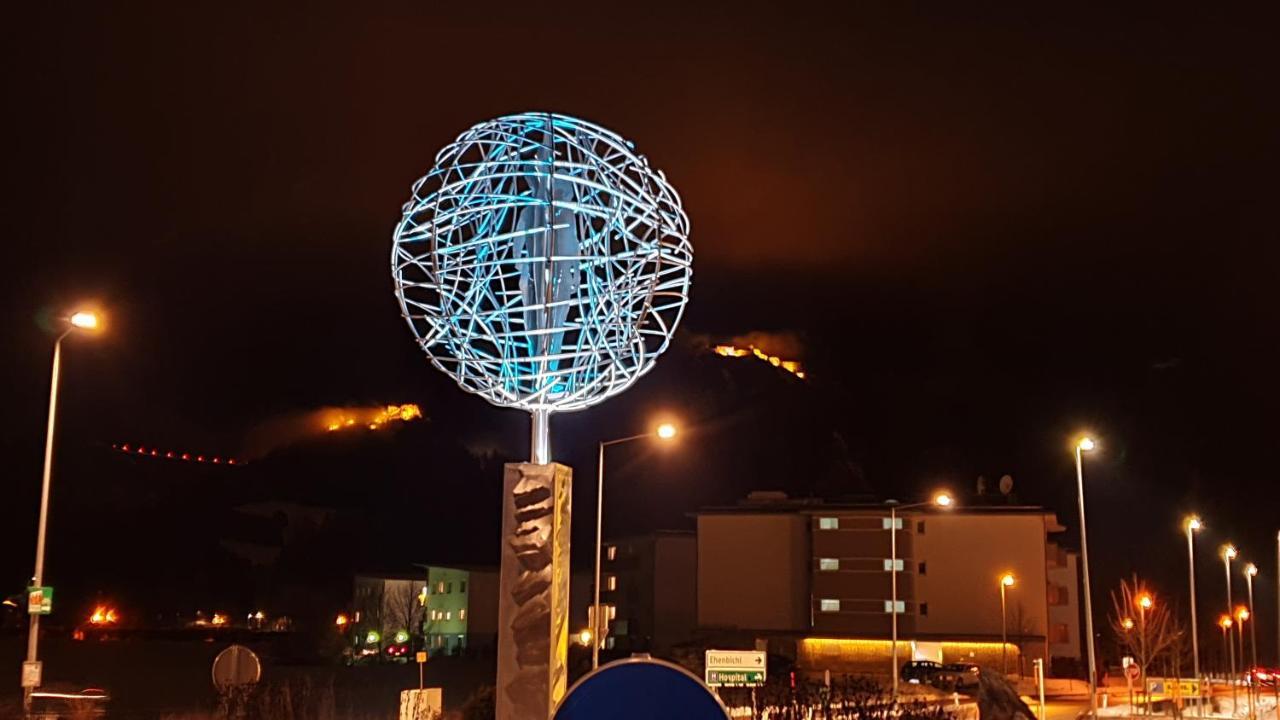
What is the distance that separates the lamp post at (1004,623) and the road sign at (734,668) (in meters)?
43.9

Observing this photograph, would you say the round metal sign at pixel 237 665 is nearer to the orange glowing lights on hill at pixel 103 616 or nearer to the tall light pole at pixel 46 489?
the tall light pole at pixel 46 489

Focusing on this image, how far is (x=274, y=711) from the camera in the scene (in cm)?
2608

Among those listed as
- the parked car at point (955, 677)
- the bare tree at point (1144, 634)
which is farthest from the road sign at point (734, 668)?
the parked car at point (955, 677)

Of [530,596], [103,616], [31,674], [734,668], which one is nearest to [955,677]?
[734,668]

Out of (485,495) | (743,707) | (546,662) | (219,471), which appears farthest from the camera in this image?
(485,495)

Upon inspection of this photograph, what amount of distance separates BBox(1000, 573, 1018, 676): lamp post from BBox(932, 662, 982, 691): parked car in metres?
8.33

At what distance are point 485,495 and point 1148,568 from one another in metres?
94.4

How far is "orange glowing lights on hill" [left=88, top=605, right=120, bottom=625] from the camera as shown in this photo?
10294 centimetres

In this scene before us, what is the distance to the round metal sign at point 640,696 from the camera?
15.7ft

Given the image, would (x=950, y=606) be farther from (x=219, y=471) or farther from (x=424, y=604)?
(x=219, y=471)

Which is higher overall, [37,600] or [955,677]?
[37,600]

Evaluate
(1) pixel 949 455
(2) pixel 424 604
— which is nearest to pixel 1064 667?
(2) pixel 424 604

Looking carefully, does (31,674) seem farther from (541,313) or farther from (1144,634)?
(1144,634)

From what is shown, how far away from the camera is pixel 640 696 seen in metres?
4.79
